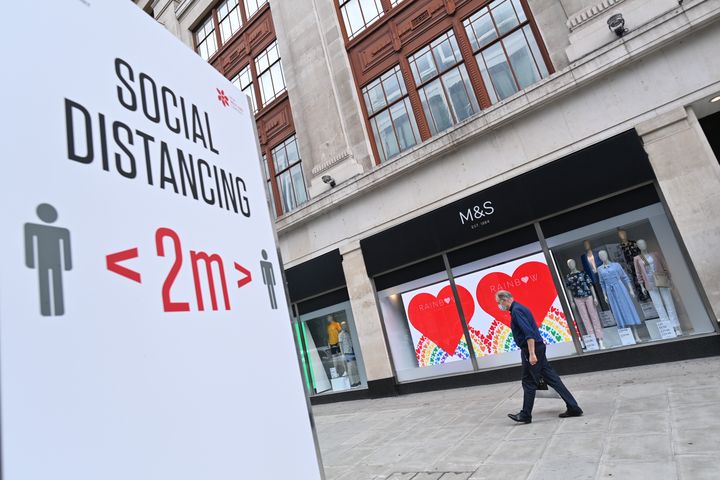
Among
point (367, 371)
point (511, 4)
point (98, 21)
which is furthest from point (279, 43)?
point (98, 21)

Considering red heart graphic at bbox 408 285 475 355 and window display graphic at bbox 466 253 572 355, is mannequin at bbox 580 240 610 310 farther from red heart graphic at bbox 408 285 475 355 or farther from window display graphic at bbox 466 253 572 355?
red heart graphic at bbox 408 285 475 355

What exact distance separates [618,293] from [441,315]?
378 centimetres

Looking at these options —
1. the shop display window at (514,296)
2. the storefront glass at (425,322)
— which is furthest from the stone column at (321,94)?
the shop display window at (514,296)

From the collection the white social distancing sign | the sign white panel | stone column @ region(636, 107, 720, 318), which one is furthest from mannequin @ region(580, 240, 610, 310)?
the white social distancing sign

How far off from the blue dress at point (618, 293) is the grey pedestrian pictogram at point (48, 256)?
9.16 metres

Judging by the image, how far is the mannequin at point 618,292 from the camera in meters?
7.75

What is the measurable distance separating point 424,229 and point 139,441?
9191mm

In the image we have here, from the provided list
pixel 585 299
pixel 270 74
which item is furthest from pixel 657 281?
pixel 270 74

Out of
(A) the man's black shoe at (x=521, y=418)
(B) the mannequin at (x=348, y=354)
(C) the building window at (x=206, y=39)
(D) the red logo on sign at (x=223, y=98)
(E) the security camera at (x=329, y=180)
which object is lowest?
(A) the man's black shoe at (x=521, y=418)

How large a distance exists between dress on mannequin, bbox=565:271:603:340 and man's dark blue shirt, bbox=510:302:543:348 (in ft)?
10.2

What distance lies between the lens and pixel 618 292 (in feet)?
25.9

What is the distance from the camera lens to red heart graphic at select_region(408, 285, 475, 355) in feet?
31.2

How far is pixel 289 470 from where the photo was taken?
1.32 meters

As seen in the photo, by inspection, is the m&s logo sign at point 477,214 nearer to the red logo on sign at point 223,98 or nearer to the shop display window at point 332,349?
the shop display window at point 332,349
